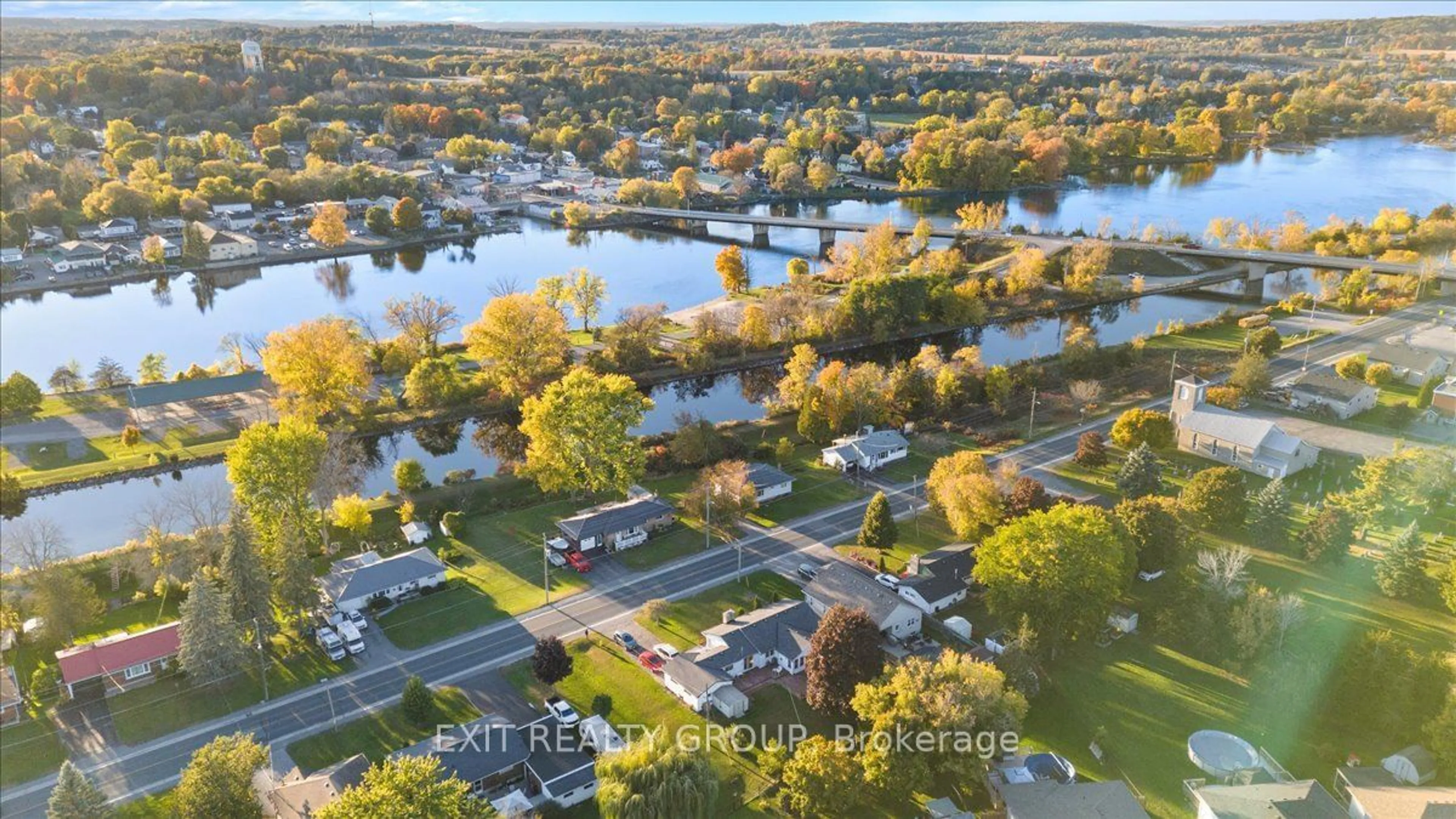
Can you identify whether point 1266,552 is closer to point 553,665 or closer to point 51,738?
point 553,665

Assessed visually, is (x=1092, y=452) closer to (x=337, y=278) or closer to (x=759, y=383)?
(x=759, y=383)

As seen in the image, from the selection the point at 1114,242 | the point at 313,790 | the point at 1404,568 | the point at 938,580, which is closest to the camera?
the point at 313,790

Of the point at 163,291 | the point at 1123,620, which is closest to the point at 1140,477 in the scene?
the point at 1123,620

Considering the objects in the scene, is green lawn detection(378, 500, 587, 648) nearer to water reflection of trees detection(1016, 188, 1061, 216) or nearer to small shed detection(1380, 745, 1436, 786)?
small shed detection(1380, 745, 1436, 786)

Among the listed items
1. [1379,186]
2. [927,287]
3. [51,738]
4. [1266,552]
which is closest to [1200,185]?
[1379,186]

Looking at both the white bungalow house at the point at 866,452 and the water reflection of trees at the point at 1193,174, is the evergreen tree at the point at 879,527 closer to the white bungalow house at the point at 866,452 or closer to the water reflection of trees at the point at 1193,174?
the white bungalow house at the point at 866,452

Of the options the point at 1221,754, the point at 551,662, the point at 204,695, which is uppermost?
the point at 551,662

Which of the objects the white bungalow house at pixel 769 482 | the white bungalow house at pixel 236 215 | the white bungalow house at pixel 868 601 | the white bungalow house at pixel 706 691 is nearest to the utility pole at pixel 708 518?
the white bungalow house at pixel 769 482

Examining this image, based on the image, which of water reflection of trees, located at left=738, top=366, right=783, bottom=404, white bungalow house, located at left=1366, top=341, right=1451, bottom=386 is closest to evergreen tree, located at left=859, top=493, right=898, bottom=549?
water reflection of trees, located at left=738, top=366, right=783, bottom=404
